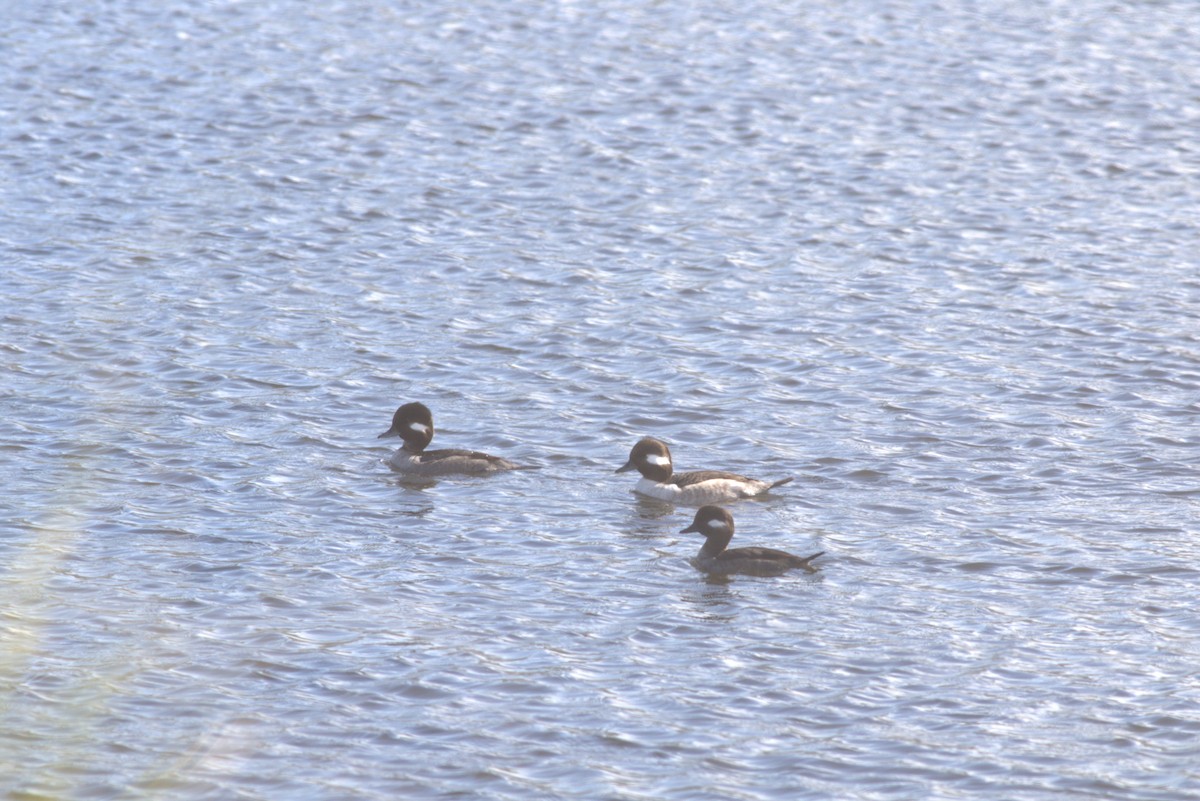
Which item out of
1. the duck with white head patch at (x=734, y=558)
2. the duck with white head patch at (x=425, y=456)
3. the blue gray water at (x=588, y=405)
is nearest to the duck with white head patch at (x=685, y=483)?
the blue gray water at (x=588, y=405)

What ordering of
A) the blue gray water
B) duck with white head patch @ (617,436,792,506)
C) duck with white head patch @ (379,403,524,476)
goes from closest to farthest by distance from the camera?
the blue gray water, duck with white head patch @ (617,436,792,506), duck with white head patch @ (379,403,524,476)

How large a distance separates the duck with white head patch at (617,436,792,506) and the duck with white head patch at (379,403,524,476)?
1.29m

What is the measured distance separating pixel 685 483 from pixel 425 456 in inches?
98.6

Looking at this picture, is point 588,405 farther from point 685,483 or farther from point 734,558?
point 734,558

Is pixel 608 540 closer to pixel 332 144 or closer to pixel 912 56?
pixel 332 144

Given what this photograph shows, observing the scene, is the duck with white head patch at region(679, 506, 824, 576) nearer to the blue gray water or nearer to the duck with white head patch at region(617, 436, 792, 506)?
the blue gray water

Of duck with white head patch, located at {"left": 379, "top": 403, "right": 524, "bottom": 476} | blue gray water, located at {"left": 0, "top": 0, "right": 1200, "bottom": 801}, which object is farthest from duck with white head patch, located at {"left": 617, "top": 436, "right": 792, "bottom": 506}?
duck with white head patch, located at {"left": 379, "top": 403, "right": 524, "bottom": 476}

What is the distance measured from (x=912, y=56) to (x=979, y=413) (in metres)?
17.3

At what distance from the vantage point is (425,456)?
16.7m

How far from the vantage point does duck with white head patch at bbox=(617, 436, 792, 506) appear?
1641 centimetres

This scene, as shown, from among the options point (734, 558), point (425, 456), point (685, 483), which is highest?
point (425, 456)

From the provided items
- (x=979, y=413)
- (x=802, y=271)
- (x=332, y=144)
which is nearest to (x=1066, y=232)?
(x=802, y=271)

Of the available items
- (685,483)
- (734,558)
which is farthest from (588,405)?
(734,558)

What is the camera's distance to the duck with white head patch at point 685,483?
Result: 16.4m
